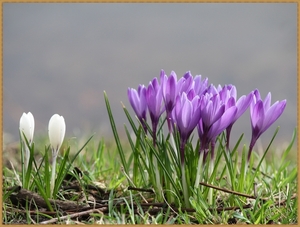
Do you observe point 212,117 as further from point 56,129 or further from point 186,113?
point 56,129

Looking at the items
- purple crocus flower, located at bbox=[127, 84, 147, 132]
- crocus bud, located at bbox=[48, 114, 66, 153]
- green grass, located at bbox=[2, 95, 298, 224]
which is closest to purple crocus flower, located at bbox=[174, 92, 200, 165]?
green grass, located at bbox=[2, 95, 298, 224]

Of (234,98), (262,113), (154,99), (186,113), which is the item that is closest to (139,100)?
(154,99)

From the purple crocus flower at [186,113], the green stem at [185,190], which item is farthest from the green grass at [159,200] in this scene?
the purple crocus flower at [186,113]

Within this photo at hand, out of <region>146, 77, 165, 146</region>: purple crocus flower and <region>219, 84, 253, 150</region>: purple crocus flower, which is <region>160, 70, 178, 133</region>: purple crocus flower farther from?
<region>219, 84, 253, 150</region>: purple crocus flower

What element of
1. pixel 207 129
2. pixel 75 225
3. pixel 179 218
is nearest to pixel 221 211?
pixel 179 218

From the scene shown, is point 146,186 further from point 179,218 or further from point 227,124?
point 227,124

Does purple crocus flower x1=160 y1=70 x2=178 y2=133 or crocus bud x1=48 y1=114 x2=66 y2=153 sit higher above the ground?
purple crocus flower x1=160 y1=70 x2=178 y2=133
